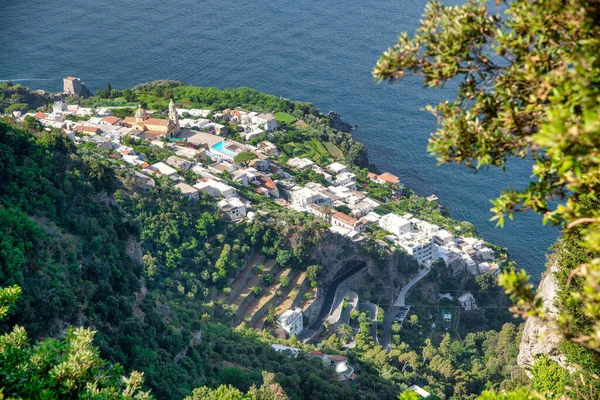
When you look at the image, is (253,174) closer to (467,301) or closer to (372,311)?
(372,311)

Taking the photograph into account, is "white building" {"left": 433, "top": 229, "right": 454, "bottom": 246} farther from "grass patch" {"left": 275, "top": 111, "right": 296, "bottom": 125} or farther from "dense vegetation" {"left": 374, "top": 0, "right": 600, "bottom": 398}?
"dense vegetation" {"left": 374, "top": 0, "right": 600, "bottom": 398}

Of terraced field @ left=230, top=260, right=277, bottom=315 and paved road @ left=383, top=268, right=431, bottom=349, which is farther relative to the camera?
paved road @ left=383, top=268, right=431, bottom=349

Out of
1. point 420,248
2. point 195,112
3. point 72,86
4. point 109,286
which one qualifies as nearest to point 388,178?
point 420,248

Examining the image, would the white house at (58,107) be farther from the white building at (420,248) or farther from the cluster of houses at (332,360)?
the cluster of houses at (332,360)

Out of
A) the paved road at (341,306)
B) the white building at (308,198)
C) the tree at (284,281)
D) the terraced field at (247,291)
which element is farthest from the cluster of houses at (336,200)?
the terraced field at (247,291)

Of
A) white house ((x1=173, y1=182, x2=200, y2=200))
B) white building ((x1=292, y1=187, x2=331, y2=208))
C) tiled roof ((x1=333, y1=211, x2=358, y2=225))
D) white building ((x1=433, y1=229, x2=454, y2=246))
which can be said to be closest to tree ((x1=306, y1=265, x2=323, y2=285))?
tiled roof ((x1=333, y1=211, x2=358, y2=225))

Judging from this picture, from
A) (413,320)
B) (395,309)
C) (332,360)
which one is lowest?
(395,309)

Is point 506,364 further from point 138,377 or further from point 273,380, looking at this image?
point 138,377
